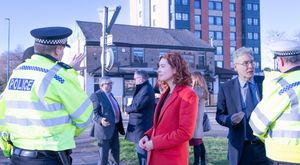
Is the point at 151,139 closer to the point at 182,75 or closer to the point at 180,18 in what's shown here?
the point at 182,75

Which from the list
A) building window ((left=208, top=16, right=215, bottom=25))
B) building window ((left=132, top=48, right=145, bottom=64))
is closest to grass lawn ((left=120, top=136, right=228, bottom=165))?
building window ((left=132, top=48, right=145, bottom=64))

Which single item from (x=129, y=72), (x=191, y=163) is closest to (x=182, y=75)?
(x=191, y=163)

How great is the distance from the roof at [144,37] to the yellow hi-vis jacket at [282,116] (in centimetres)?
3673

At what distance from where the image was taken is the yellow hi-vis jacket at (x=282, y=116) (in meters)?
3.21

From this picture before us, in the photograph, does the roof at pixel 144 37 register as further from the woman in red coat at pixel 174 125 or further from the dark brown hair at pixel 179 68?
the woman in red coat at pixel 174 125

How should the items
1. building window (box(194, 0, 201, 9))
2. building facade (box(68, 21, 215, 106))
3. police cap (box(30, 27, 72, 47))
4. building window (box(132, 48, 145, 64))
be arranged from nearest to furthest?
police cap (box(30, 27, 72, 47)) < building facade (box(68, 21, 215, 106)) < building window (box(132, 48, 145, 64)) < building window (box(194, 0, 201, 9))

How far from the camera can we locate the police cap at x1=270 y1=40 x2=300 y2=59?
3.42m

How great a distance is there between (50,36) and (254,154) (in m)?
2.54

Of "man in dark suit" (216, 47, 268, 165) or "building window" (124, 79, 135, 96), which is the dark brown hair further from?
"building window" (124, 79, 135, 96)

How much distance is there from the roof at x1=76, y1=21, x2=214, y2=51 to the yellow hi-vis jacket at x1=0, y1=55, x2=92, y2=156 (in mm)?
36432

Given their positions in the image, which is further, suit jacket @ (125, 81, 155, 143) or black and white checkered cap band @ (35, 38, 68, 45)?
suit jacket @ (125, 81, 155, 143)

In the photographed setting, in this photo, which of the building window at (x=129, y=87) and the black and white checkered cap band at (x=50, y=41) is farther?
the building window at (x=129, y=87)

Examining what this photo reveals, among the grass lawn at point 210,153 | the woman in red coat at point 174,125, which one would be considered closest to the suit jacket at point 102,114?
the grass lawn at point 210,153

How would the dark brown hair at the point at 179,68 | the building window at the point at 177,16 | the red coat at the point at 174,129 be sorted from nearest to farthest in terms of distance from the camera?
the red coat at the point at 174,129
the dark brown hair at the point at 179,68
the building window at the point at 177,16
